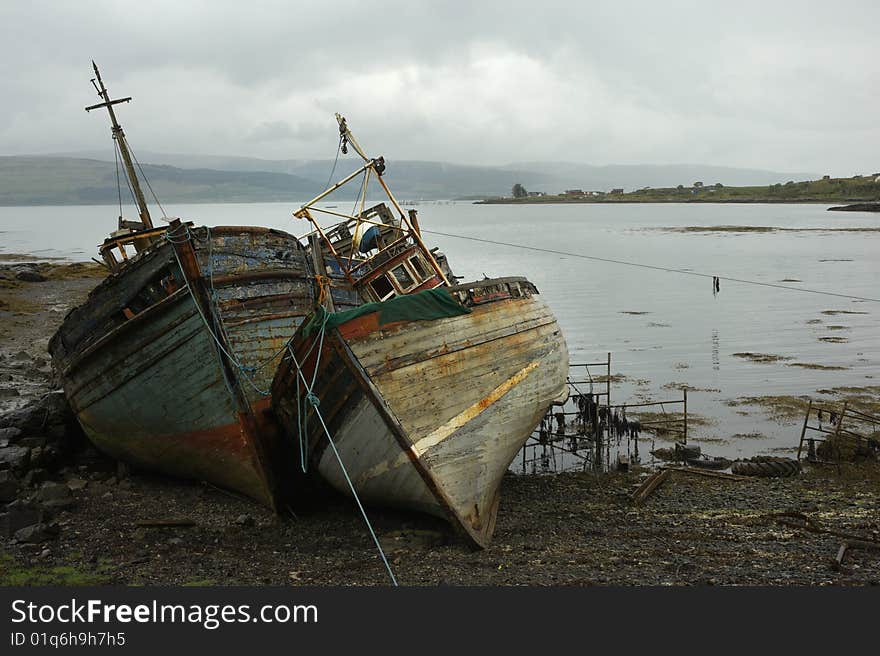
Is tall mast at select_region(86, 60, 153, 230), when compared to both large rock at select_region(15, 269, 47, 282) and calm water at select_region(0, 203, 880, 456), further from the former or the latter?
large rock at select_region(15, 269, 47, 282)

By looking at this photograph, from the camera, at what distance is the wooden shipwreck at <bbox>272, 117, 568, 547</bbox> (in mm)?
11414

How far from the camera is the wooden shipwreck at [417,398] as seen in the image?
11414 mm

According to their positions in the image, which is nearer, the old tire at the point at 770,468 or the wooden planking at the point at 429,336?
the wooden planking at the point at 429,336

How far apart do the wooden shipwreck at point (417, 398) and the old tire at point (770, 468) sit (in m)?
6.72

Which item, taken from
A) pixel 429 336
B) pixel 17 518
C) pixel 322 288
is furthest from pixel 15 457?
pixel 429 336

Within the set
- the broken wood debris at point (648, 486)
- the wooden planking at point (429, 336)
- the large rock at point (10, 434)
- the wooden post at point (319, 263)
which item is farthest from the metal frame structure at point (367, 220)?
the large rock at point (10, 434)

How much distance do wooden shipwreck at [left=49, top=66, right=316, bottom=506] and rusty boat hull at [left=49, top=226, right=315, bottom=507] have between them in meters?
0.02

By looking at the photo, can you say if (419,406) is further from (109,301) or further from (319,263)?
(109,301)

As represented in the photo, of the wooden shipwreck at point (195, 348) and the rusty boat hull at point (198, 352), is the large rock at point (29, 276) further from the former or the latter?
the rusty boat hull at point (198, 352)

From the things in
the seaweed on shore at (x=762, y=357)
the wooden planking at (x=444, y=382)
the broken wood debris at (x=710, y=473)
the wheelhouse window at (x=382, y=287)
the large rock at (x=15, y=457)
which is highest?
the wheelhouse window at (x=382, y=287)

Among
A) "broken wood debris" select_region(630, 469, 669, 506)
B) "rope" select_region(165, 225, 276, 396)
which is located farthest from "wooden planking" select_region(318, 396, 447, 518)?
"broken wood debris" select_region(630, 469, 669, 506)

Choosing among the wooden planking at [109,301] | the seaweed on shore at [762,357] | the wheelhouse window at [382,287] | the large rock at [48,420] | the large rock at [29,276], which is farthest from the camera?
the large rock at [29,276]

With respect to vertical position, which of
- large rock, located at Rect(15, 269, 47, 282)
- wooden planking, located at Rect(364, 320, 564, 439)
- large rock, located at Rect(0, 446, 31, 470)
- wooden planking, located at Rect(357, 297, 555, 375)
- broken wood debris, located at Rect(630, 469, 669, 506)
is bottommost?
broken wood debris, located at Rect(630, 469, 669, 506)

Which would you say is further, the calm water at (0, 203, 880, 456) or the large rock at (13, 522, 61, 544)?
the calm water at (0, 203, 880, 456)
